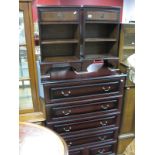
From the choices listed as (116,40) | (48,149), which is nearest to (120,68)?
(116,40)

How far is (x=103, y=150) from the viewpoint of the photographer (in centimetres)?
206

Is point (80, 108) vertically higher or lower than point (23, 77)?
lower

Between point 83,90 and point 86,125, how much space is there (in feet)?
1.30

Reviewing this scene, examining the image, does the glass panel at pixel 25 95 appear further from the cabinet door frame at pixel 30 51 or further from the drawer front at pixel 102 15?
the drawer front at pixel 102 15

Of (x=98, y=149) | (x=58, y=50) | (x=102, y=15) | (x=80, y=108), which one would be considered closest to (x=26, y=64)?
(x=58, y=50)

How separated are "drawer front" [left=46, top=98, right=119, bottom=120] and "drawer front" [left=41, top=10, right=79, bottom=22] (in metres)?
0.78

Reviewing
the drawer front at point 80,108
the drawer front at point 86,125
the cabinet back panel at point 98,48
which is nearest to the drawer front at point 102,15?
the cabinet back panel at point 98,48

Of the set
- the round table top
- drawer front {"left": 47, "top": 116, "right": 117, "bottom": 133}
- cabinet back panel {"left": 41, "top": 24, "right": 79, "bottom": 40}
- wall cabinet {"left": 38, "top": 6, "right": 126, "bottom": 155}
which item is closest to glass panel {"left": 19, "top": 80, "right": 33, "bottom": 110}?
wall cabinet {"left": 38, "top": 6, "right": 126, "bottom": 155}

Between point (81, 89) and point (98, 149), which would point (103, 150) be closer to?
point (98, 149)

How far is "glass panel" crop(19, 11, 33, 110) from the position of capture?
154cm

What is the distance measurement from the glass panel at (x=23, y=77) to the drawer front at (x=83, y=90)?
261mm

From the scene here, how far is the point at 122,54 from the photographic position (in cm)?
191
